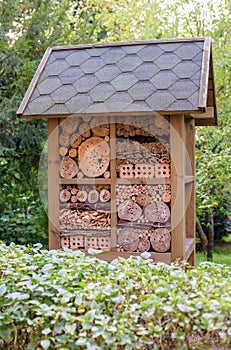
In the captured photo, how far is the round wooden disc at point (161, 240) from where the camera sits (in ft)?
10.6

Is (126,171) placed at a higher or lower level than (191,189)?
higher

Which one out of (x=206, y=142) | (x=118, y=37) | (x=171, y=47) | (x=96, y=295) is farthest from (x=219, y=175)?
(x=96, y=295)

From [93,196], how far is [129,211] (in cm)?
28

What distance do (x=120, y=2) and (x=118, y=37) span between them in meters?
0.62

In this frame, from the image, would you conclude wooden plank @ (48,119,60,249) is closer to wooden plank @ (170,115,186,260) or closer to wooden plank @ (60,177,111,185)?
wooden plank @ (60,177,111,185)

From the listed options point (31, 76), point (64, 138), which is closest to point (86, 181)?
point (64, 138)

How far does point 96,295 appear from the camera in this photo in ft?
6.65

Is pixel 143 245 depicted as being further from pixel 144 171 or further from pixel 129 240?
pixel 144 171

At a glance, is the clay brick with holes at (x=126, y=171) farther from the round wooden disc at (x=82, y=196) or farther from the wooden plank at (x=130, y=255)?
the wooden plank at (x=130, y=255)

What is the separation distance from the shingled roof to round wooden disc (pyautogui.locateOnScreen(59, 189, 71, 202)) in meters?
0.57

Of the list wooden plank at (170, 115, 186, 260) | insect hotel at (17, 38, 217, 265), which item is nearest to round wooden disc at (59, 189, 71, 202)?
insect hotel at (17, 38, 217, 265)

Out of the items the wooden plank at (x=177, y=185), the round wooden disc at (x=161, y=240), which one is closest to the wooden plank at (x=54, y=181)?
the round wooden disc at (x=161, y=240)

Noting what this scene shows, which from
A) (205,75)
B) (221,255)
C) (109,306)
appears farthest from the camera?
(221,255)

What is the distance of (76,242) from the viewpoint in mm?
3430
